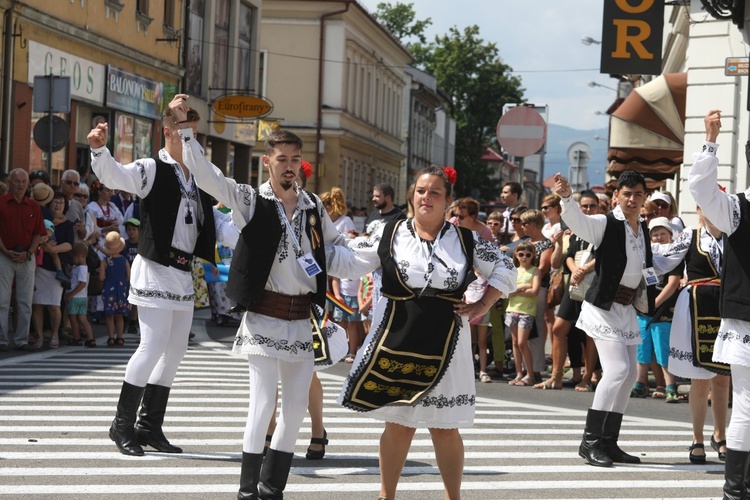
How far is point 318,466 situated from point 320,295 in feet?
5.67

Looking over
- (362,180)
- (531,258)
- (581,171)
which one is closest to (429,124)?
(362,180)

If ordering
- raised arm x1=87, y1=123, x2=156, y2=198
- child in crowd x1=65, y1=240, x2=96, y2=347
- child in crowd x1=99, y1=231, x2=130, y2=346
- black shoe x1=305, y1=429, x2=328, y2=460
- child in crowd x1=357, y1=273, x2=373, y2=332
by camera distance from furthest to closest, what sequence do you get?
child in crowd x1=99, y1=231, x2=130, y2=346
child in crowd x1=65, y1=240, x2=96, y2=347
child in crowd x1=357, y1=273, x2=373, y2=332
black shoe x1=305, y1=429, x2=328, y2=460
raised arm x1=87, y1=123, x2=156, y2=198

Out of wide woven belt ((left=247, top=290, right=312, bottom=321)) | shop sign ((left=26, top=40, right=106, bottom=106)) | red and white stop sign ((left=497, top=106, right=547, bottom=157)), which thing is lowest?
wide woven belt ((left=247, top=290, right=312, bottom=321))

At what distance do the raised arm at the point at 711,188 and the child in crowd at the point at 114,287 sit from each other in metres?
9.93

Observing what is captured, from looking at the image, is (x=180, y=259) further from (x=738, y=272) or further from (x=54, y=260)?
(x=54, y=260)

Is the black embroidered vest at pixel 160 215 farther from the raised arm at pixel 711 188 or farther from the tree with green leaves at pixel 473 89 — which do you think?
the tree with green leaves at pixel 473 89

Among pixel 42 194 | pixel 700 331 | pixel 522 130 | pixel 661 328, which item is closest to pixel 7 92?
pixel 42 194

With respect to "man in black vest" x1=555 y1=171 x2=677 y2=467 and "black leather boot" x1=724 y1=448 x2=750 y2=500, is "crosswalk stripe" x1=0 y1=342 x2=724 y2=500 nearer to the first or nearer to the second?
"man in black vest" x1=555 y1=171 x2=677 y2=467

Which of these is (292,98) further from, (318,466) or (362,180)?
(318,466)

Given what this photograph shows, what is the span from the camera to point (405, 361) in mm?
6625

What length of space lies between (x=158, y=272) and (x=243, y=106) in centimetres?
2665

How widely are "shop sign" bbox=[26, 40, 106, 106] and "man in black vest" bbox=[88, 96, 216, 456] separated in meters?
14.7

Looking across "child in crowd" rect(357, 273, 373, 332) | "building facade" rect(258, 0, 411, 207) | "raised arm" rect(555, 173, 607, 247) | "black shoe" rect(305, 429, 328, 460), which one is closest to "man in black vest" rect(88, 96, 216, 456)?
"black shoe" rect(305, 429, 328, 460)

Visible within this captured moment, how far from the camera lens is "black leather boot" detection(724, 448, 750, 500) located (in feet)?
24.1
